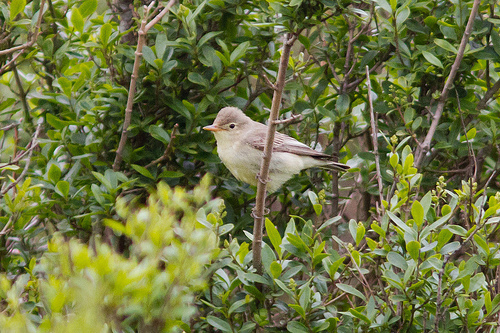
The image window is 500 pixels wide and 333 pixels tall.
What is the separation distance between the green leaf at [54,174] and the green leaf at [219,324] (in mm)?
1539

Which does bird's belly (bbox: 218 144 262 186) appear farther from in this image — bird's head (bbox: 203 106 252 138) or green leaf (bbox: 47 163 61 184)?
green leaf (bbox: 47 163 61 184)

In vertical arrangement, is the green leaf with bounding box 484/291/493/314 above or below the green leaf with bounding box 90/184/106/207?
below

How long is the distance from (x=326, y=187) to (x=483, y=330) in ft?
5.95

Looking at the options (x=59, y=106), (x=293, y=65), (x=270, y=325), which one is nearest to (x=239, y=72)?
(x=293, y=65)

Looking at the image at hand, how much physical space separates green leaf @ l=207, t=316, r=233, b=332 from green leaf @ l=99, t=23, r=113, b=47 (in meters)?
1.99

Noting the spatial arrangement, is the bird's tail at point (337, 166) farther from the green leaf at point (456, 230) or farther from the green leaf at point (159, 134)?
the green leaf at point (456, 230)

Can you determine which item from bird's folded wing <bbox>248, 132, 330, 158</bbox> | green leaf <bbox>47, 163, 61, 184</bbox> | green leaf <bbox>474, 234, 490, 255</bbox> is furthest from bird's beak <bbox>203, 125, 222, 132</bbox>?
green leaf <bbox>474, 234, 490, 255</bbox>

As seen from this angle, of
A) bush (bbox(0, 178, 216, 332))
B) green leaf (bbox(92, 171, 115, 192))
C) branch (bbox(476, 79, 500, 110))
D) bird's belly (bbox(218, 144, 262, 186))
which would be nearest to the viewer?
bush (bbox(0, 178, 216, 332))

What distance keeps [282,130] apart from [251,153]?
514mm

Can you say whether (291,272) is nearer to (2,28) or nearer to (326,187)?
(326,187)

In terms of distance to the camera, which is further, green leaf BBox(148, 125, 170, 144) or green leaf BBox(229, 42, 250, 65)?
green leaf BBox(229, 42, 250, 65)

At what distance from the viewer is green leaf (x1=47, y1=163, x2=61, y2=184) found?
3.66 m

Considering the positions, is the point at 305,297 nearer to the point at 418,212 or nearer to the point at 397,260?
the point at 397,260

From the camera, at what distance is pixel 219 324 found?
2.75m
